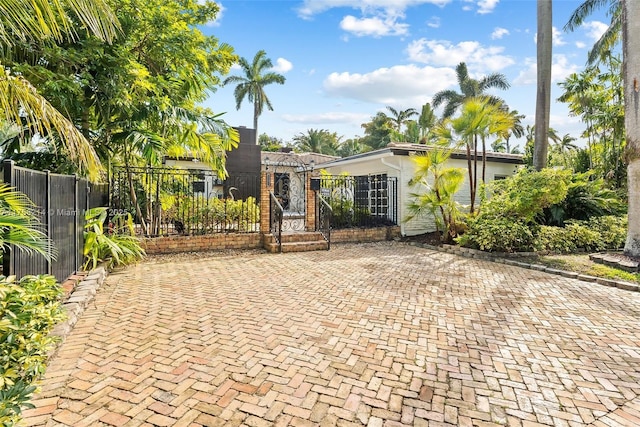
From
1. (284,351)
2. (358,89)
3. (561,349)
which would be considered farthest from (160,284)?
(358,89)

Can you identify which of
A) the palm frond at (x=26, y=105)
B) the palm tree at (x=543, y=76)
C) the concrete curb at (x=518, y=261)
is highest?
the palm tree at (x=543, y=76)

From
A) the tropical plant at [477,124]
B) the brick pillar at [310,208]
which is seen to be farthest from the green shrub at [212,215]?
the tropical plant at [477,124]

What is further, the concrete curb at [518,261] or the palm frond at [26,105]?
the concrete curb at [518,261]

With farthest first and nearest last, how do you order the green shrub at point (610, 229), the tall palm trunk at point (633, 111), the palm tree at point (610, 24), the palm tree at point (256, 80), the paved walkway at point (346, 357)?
1. the palm tree at point (256, 80)
2. the palm tree at point (610, 24)
3. the green shrub at point (610, 229)
4. the tall palm trunk at point (633, 111)
5. the paved walkway at point (346, 357)

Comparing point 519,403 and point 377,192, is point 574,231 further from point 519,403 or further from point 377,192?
point 519,403

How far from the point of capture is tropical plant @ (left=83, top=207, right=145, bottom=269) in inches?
242

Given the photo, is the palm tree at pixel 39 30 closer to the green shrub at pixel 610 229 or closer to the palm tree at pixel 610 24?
the green shrub at pixel 610 229

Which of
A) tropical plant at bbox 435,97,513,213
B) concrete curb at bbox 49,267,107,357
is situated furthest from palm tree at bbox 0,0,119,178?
tropical plant at bbox 435,97,513,213

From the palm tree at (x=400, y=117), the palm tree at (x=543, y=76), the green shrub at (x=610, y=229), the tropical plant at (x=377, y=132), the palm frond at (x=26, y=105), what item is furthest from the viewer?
the palm tree at (x=400, y=117)

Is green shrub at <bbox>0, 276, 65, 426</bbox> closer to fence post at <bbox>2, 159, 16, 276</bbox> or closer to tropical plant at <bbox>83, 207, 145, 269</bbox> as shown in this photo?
fence post at <bbox>2, 159, 16, 276</bbox>

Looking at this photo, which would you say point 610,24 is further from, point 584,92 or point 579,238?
point 579,238

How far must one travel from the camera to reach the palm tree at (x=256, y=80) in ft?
104

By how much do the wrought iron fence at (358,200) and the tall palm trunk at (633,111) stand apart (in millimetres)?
6274

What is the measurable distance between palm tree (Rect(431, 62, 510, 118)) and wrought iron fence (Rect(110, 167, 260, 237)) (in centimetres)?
2605
